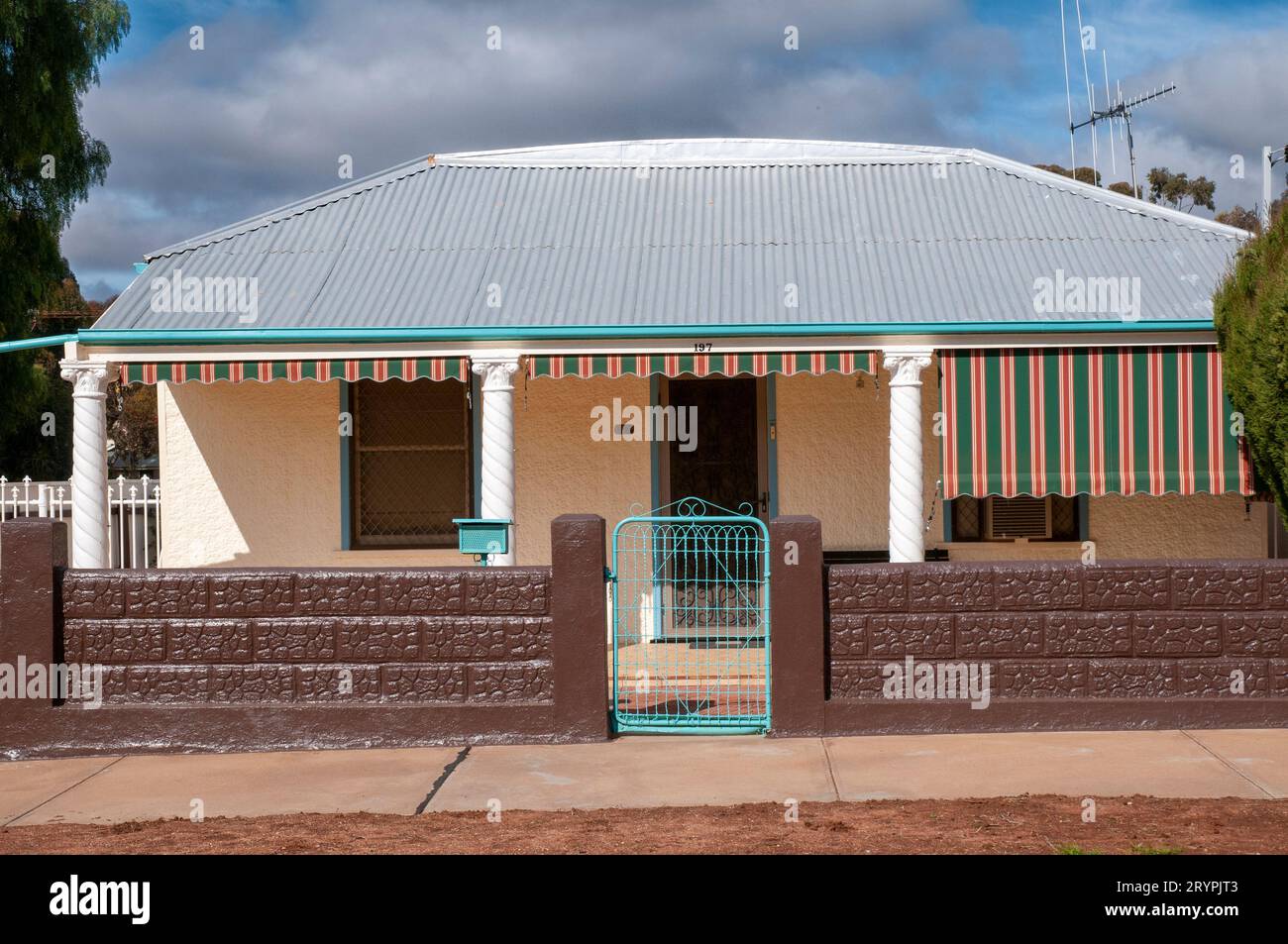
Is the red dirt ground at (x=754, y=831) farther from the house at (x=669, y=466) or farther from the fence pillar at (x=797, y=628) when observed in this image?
the house at (x=669, y=466)

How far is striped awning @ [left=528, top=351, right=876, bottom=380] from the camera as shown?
10.2 m

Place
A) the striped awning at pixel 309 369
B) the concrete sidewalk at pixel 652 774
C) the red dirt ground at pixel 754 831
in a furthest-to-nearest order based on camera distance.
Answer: the striped awning at pixel 309 369 < the concrete sidewalk at pixel 652 774 < the red dirt ground at pixel 754 831

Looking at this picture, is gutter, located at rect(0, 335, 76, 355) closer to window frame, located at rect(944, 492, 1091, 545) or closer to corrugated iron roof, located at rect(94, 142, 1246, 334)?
corrugated iron roof, located at rect(94, 142, 1246, 334)

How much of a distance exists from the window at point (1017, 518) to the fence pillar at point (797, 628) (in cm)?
426

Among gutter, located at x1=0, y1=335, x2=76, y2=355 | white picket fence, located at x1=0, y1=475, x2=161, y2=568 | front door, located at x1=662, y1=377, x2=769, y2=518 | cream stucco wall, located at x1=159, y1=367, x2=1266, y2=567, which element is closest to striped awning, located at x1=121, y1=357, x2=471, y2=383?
gutter, located at x1=0, y1=335, x2=76, y2=355

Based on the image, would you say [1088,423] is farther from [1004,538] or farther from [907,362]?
[1004,538]

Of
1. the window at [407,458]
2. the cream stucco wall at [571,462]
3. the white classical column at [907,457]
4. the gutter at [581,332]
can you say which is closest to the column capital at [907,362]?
the white classical column at [907,457]

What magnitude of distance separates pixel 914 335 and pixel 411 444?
14.9ft

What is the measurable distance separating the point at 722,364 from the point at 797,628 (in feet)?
9.68

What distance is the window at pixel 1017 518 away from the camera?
38.5 feet

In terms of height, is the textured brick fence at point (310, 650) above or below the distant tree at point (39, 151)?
below

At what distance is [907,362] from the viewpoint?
1019 centimetres

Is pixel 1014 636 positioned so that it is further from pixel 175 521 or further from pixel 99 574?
pixel 175 521

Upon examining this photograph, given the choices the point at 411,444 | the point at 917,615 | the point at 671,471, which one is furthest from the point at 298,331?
the point at 917,615
